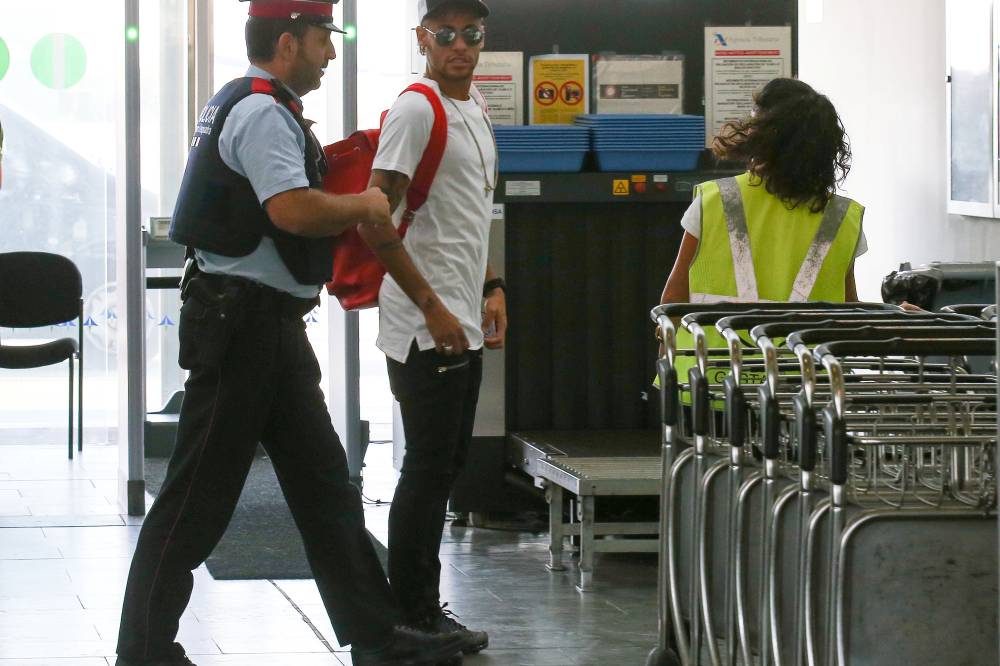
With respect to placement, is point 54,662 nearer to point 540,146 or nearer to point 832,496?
point 832,496

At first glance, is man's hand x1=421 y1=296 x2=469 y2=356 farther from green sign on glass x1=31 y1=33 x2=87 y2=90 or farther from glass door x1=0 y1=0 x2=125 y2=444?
green sign on glass x1=31 y1=33 x2=87 y2=90

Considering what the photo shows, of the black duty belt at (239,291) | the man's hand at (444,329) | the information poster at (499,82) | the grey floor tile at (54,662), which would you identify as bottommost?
the grey floor tile at (54,662)

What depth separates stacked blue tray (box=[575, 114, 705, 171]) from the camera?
534cm

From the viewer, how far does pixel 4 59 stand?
7.96m

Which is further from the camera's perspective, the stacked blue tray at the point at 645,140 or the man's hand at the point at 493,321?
the stacked blue tray at the point at 645,140

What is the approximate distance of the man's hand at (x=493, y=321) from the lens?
12.7 feet

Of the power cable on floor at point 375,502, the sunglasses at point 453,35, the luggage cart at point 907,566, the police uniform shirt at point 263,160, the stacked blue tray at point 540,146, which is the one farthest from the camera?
the power cable on floor at point 375,502

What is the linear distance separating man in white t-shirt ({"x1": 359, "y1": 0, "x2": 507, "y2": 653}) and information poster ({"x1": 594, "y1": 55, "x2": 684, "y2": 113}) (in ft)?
6.21

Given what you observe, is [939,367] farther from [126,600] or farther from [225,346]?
[126,600]

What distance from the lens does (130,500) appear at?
5.78 metres

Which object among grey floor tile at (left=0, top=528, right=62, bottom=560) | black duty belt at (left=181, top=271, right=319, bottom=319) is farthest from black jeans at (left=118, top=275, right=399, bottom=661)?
grey floor tile at (left=0, top=528, right=62, bottom=560)

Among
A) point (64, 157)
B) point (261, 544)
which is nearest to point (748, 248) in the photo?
point (261, 544)

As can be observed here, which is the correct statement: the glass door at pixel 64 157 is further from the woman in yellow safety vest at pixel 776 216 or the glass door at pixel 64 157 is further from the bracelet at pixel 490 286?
the woman in yellow safety vest at pixel 776 216

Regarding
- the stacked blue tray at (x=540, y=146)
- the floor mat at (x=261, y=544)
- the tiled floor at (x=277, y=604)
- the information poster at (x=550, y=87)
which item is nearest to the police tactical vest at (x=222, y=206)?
the tiled floor at (x=277, y=604)
